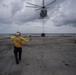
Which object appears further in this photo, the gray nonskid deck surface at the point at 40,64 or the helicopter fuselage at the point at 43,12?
the helicopter fuselage at the point at 43,12

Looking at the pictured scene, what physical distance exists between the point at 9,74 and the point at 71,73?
328 centimetres

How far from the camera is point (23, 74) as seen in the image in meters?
7.71

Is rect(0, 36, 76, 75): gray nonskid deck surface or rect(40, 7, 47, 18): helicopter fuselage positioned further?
rect(40, 7, 47, 18): helicopter fuselage

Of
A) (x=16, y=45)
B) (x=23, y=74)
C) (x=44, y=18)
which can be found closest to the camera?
(x=23, y=74)

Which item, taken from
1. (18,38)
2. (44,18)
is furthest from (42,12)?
(18,38)

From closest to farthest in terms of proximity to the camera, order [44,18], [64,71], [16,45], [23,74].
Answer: [23,74] → [64,71] → [16,45] → [44,18]

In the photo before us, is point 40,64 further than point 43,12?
No

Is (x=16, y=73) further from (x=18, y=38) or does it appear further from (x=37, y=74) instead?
(x=18, y=38)

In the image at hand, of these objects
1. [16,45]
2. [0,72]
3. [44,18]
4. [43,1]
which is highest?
[43,1]

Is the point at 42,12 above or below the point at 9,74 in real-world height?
above

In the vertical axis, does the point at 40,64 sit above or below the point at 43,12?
below

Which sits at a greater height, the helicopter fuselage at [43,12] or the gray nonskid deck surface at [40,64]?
the helicopter fuselage at [43,12]

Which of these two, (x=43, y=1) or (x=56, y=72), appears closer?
(x=56, y=72)

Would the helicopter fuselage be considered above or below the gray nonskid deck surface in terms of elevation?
above
